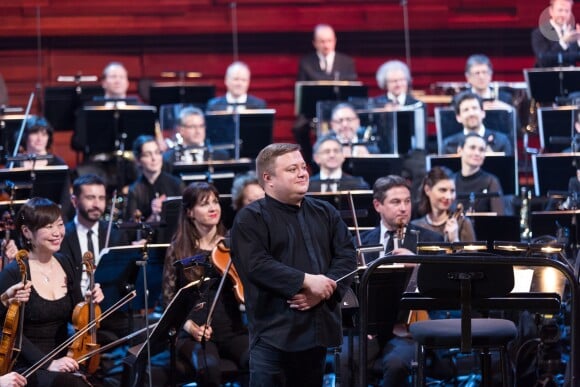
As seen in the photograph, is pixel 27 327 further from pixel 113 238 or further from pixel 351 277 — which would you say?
pixel 351 277

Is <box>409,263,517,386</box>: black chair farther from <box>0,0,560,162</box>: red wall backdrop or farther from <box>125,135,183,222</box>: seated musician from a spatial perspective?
<box>0,0,560,162</box>: red wall backdrop

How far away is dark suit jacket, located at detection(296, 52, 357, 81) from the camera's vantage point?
9.98m

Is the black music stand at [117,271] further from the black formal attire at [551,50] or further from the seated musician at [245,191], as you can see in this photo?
the black formal attire at [551,50]

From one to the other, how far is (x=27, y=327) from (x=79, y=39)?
590 cm

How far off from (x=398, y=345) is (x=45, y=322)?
5.77ft

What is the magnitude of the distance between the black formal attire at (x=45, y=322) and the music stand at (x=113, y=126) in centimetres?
302

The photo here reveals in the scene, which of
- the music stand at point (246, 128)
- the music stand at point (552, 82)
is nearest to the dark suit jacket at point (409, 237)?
the music stand at point (246, 128)

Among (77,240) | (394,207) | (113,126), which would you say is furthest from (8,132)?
(394,207)

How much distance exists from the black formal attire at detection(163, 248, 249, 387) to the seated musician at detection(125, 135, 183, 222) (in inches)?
61.4

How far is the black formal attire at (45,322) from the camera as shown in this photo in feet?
17.6

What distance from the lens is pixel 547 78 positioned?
8.76m

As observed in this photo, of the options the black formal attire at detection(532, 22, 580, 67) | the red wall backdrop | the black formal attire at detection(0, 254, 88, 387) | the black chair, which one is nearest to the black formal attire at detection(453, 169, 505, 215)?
the black formal attire at detection(532, 22, 580, 67)

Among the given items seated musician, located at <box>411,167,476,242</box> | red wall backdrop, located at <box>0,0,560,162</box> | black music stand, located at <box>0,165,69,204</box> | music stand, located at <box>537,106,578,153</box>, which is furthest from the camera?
red wall backdrop, located at <box>0,0,560,162</box>

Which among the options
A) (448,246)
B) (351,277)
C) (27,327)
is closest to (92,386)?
(27,327)
